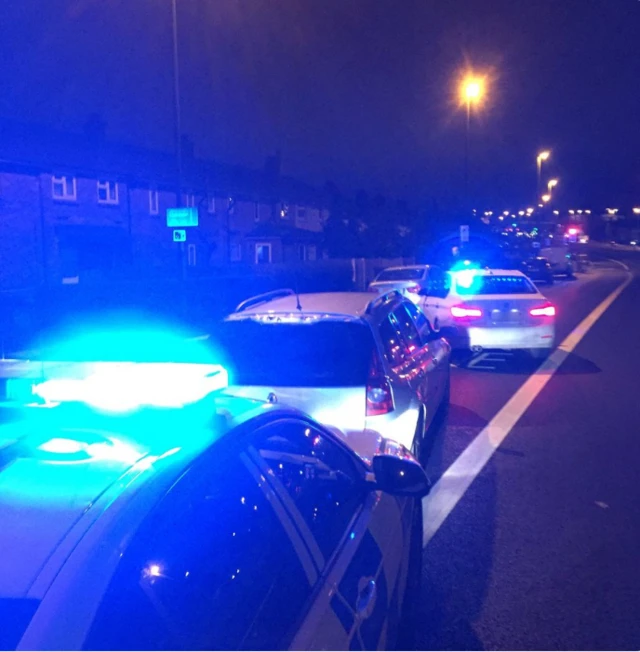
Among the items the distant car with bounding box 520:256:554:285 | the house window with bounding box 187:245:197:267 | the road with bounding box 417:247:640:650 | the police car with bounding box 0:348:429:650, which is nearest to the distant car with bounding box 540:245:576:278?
the distant car with bounding box 520:256:554:285

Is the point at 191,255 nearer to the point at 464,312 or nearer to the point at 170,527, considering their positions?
the point at 464,312

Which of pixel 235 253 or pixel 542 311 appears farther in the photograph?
pixel 235 253

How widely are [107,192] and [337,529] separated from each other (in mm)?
33798

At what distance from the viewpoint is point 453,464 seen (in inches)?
298

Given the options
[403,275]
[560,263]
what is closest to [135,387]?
[403,275]

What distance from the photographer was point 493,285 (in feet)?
46.3

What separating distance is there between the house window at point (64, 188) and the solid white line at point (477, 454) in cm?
2344

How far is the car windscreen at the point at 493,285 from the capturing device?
45.6ft

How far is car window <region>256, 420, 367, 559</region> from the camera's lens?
2.91 metres

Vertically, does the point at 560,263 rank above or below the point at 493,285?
below

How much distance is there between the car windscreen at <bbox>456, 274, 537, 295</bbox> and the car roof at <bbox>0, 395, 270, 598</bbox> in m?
11.7

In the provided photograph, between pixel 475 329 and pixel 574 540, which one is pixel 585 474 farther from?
pixel 475 329

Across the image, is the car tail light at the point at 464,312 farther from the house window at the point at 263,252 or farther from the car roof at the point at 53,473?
the house window at the point at 263,252

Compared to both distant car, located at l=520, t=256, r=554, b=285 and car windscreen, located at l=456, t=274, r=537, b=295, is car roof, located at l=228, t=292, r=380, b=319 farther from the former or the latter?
distant car, located at l=520, t=256, r=554, b=285
